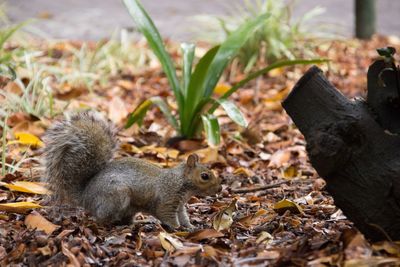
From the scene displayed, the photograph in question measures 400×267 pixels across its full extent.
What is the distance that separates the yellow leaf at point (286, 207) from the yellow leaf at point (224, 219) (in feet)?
0.80

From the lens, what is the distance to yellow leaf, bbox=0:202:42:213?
3.90 m

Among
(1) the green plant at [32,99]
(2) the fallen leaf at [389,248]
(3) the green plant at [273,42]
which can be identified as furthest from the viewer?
(3) the green plant at [273,42]

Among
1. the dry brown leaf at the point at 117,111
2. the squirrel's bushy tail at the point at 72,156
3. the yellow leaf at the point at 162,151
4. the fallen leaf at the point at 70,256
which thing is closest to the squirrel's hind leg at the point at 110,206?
the squirrel's bushy tail at the point at 72,156

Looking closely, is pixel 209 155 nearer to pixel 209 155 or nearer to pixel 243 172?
pixel 209 155

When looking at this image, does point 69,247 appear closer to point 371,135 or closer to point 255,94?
point 371,135

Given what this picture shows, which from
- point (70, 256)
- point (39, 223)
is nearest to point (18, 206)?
point (39, 223)

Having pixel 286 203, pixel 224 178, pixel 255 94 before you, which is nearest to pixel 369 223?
pixel 286 203

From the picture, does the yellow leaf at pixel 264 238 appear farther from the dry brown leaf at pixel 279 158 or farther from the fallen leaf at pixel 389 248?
the dry brown leaf at pixel 279 158

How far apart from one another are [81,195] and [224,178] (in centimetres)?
131

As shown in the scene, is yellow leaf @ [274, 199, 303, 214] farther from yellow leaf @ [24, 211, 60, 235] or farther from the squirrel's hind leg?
yellow leaf @ [24, 211, 60, 235]

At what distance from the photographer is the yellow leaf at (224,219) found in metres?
3.67

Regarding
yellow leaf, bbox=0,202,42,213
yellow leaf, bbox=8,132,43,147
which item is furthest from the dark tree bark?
yellow leaf, bbox=8,132,43,147

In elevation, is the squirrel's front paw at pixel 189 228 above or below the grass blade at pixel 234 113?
below

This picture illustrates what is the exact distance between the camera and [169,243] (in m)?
3.34
